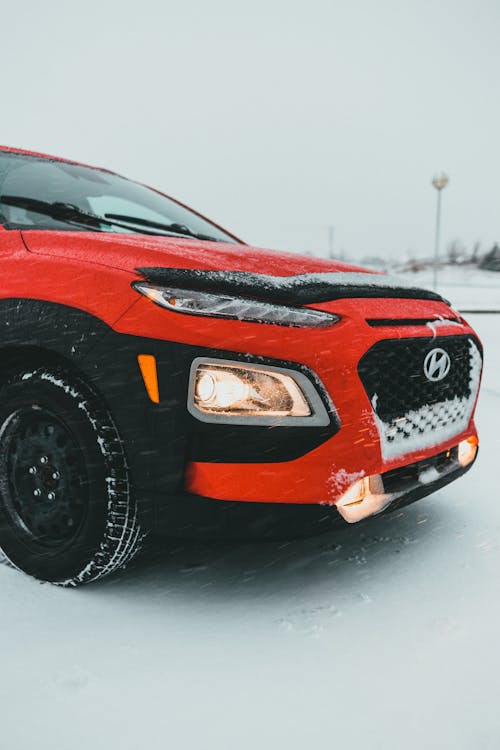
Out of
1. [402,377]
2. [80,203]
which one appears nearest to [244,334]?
[402,377]

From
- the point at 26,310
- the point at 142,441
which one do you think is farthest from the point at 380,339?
the point at 26,310

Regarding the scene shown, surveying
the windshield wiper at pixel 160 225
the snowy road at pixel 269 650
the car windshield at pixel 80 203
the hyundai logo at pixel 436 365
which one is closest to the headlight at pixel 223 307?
the hyundai logo at pixel 436 365

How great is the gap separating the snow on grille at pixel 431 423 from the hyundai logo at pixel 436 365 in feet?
0.33

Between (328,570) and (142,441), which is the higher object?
(142,441)

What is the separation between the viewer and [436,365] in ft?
7.48

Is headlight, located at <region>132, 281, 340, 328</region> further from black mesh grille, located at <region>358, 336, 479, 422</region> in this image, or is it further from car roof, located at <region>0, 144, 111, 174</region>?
car roof, located at <region>0, 144, 111, 174</region>

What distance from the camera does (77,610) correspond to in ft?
6.90

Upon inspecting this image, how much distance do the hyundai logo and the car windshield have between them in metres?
1.36

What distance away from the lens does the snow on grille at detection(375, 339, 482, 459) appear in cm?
209

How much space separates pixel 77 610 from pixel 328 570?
90 cm

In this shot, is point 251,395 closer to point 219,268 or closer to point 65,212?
point 219,268

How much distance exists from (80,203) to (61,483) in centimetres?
133

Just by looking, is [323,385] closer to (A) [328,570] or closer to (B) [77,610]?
(A) [328,570]

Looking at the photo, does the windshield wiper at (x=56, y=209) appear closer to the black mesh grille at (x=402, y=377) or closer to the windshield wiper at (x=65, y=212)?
the windshield wiper at (x=65, y=212)
